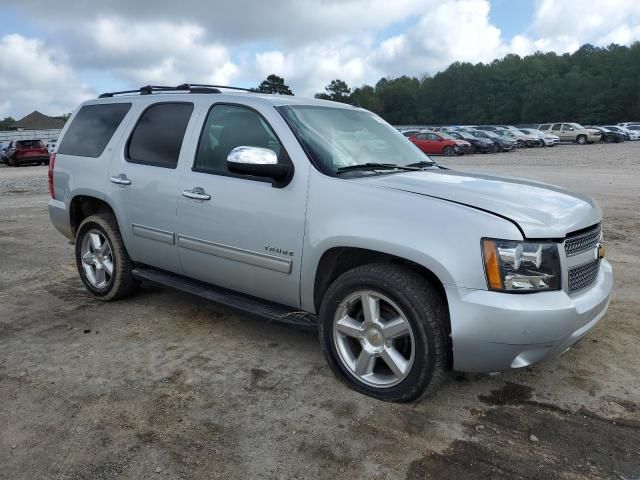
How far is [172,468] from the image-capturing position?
267 cm

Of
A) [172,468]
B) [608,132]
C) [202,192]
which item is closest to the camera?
[172,468]

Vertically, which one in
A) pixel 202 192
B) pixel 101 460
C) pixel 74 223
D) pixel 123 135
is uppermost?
pixel 123 135

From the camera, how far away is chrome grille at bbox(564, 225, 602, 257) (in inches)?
119

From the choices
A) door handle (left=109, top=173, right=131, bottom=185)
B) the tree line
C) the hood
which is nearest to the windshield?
the hood

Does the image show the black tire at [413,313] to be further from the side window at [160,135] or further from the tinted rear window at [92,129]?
the tinted rear window at [92,129]

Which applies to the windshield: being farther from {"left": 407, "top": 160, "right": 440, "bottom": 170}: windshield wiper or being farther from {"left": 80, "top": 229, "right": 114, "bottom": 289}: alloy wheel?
{"left": 80, "top": 229, "right": 114, "bottom": 289}: alloy wheel

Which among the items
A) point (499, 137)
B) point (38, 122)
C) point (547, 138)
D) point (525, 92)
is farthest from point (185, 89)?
point (38, 122)

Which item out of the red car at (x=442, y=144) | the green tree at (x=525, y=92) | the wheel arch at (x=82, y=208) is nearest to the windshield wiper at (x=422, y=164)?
the wheel arch at (x=82, y=208)

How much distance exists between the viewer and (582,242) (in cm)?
318

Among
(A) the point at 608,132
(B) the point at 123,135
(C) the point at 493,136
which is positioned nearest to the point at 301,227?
(B) the point at 123,135

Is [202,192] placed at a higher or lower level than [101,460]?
higher

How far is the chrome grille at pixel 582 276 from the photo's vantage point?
3.04 m

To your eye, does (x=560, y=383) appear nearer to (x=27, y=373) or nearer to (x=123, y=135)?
(x=27, y=373)

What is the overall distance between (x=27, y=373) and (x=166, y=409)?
3.78ft
